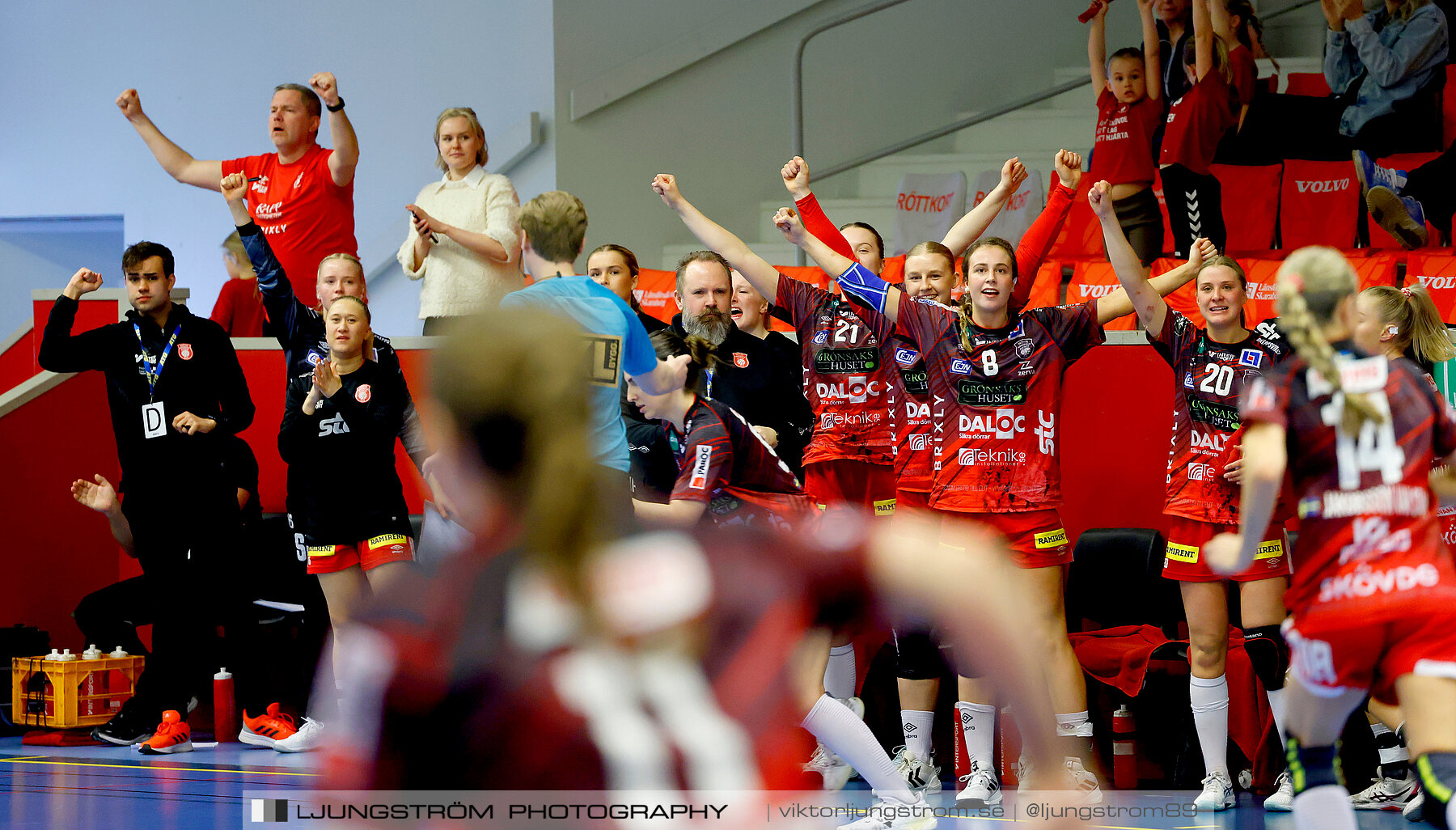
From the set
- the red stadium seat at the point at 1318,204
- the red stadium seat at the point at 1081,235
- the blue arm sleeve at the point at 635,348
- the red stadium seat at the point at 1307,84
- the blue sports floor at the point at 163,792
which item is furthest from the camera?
the red stadium seat at the point at 1307,84

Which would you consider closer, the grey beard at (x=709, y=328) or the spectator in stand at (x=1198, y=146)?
the grey beard at (x=709, y=328)

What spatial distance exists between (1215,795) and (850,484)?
1.84 meters

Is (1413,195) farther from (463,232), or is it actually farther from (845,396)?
(463,232)

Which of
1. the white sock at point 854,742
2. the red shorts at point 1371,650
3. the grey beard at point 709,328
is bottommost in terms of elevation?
the white sock at point 854,742

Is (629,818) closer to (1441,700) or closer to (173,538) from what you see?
(1441,700)

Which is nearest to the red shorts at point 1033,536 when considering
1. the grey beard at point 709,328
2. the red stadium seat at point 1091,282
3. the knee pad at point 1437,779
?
the grey beard at point 709,328

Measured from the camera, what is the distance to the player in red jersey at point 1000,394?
536 centimetres

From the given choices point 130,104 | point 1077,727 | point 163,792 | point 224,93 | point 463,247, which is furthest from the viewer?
point 224,93

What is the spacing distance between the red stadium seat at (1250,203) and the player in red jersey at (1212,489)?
12.7 ft

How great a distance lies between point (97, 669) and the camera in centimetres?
711

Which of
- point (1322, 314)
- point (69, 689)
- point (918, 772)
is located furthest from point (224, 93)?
point (1322, 314)

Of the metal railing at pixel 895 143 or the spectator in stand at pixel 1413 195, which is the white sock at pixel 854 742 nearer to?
the spectator in stand at pixel 1413 195

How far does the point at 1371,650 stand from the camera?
3.37 m

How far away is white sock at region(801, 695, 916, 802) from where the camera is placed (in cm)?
426
